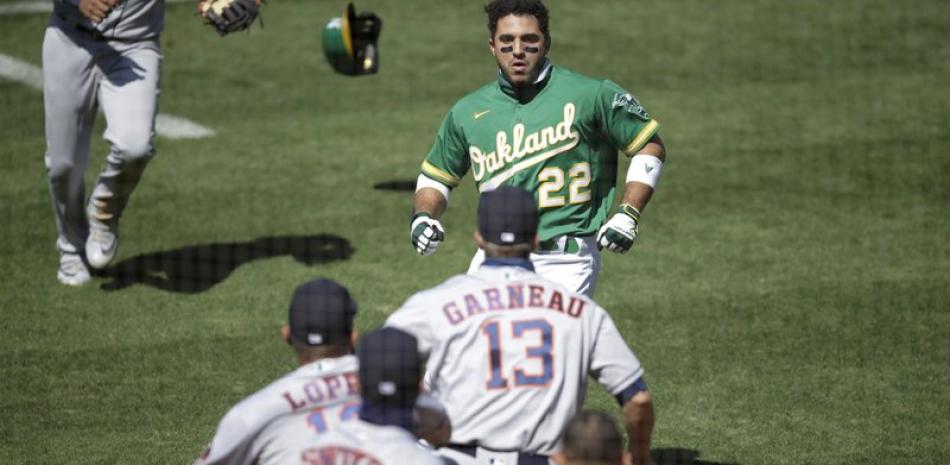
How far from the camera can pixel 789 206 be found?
10844 mm

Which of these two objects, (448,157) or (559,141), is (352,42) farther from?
(559,141)

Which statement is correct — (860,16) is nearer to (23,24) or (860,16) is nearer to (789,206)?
(789,206)

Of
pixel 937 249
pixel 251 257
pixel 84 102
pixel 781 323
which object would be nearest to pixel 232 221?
pixel 251 257

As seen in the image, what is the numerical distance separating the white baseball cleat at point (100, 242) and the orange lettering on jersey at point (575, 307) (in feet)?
16.8

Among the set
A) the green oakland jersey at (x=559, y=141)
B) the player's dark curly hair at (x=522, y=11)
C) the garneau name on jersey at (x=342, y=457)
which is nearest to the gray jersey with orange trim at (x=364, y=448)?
the garneau name on jersey at (x=342, y=457)

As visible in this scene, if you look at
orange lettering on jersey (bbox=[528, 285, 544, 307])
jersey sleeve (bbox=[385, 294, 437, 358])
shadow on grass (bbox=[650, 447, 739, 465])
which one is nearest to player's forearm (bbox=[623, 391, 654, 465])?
orange lettering on jersey (bbox=[528, 285, 544, 307])

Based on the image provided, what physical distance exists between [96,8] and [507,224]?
14.7ft

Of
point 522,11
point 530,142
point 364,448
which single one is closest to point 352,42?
point 522,11

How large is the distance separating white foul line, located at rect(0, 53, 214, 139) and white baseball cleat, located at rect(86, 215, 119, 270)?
2.31 m

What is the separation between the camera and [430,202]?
6.55 m

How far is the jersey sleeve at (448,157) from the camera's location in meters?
6.60

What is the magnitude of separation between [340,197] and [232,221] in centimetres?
93

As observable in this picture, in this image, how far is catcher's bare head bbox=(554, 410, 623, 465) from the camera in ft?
13.8

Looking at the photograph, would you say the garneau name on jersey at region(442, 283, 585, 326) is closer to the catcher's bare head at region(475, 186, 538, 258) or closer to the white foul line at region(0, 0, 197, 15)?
the catcher's bare head at region(475, 186, 538, 258)
